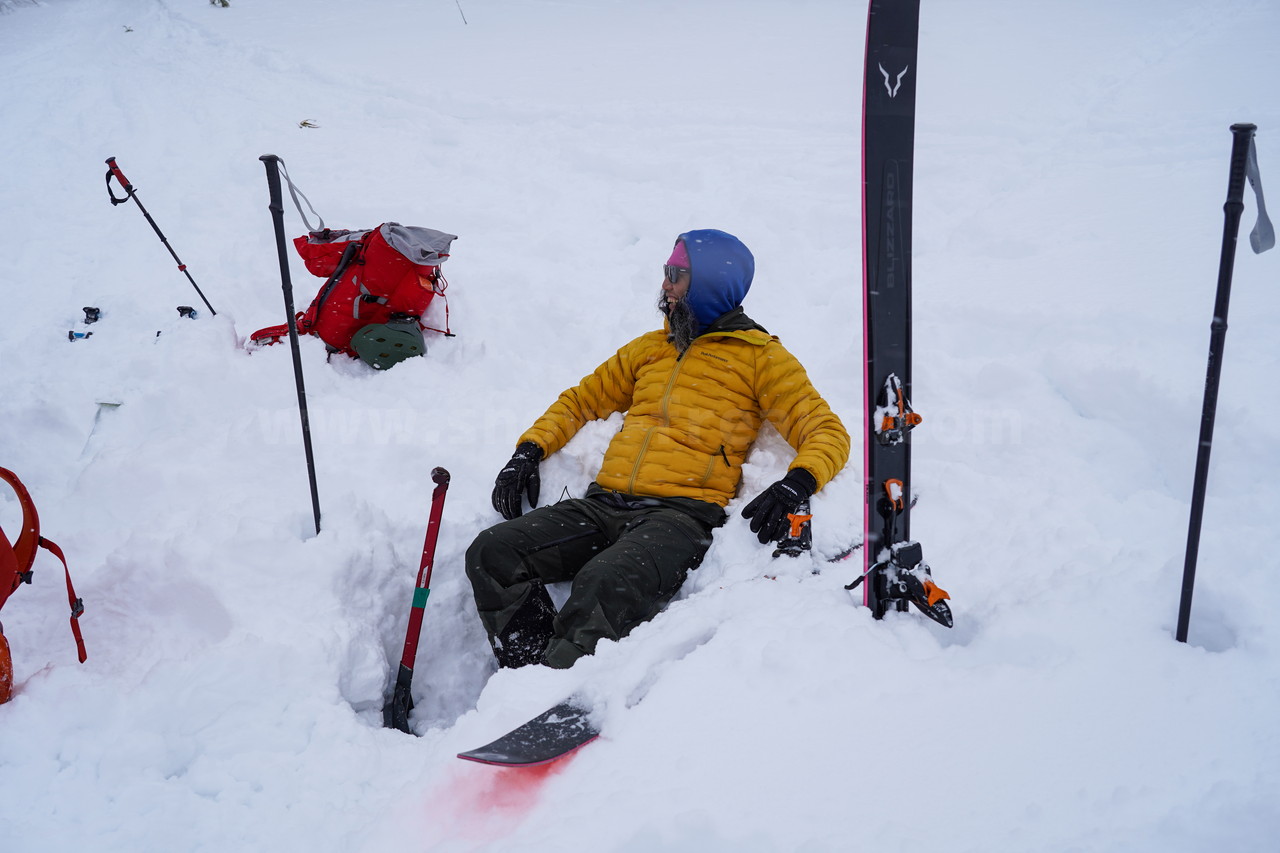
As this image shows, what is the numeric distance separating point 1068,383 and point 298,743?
3.79m

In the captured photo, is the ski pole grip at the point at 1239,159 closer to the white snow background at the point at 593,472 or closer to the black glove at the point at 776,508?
the white snow background at the point at 593,472

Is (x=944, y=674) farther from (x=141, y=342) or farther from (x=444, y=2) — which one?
(x=444, y=2)

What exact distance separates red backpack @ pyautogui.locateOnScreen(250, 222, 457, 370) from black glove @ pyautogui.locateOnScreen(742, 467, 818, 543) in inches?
101

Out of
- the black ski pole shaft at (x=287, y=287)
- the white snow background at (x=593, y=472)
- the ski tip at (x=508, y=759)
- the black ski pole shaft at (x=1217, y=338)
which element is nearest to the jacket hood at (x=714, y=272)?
the white snow background at (x=593, y=472)

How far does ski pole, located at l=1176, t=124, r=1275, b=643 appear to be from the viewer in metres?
1.85

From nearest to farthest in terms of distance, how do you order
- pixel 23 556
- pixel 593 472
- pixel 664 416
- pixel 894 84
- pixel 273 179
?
pixel 894 84 → pixel 23 556 → pixel 273 179 → pixel 664 416 → pixel 593 472

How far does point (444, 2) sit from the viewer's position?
18.3 m

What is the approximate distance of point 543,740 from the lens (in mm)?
2039

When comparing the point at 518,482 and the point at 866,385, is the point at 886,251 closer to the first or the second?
the point at 866,385

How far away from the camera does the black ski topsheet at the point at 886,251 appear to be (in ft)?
7.32

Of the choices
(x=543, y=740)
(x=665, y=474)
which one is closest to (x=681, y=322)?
(x=665, y=474)

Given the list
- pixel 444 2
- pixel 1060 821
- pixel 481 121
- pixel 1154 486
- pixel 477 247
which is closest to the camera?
pixel 1060 821

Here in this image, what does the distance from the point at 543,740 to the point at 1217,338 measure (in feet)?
6.63

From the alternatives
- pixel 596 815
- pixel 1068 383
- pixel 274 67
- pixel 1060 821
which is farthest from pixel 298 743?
pixel 274 67
